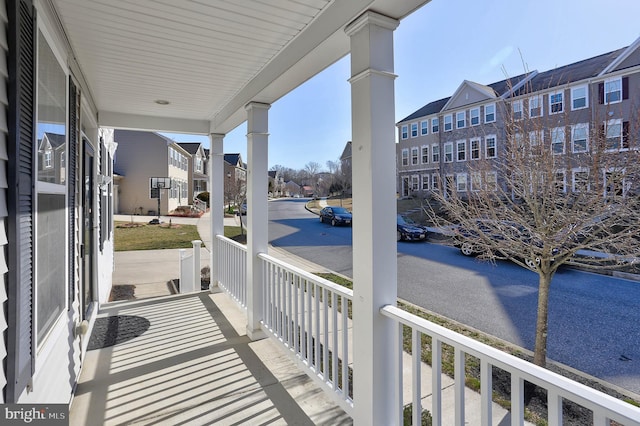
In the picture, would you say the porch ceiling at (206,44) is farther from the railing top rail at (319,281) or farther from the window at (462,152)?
the window at (462,152)

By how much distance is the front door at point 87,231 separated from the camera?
10.7 feet

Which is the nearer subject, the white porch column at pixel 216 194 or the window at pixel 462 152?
the window at pixel 462 152

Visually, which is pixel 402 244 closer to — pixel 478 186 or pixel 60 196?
pixel 478 186

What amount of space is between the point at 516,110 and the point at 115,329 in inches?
197

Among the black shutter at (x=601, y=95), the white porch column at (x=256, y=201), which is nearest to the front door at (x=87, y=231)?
the white porch column at (x=256, y=201)

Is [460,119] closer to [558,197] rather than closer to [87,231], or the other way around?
[558,197]

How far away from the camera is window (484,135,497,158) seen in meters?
3.93

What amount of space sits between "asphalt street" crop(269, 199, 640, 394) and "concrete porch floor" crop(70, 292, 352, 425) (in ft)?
9.77

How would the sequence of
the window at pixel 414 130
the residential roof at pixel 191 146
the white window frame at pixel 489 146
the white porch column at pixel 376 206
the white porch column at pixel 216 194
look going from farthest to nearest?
the residential roof at pixel 191 146 → the window at pixel 414 130 → the white porch column at pixel 216 194 → the white window frame at pixel 489 146 → the white porch column at pixel 376 206

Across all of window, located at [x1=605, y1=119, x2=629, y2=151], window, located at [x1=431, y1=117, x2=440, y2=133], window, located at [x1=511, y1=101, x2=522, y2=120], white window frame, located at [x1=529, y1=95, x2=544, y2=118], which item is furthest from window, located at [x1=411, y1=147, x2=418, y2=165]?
window, located at [x1=605, y1=119, x2=629, y2=151]

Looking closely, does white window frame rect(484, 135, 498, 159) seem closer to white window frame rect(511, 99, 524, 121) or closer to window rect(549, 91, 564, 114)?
white window frame rect(511, 99, 524, 121)

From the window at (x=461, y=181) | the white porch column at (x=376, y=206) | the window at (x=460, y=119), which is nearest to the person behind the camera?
the white porch column at (x=376, y=206)

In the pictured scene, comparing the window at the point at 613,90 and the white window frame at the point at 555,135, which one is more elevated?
the window at the point at 613,90

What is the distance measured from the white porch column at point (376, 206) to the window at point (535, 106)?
2.29m
